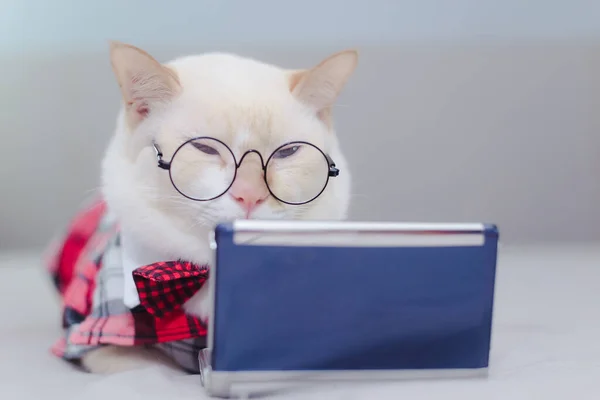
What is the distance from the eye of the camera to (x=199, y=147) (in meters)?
0.76

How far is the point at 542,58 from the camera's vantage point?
1.54 metres

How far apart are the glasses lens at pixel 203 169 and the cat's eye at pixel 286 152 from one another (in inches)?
2.3

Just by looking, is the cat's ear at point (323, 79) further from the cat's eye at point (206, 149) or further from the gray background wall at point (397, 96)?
the gray background wall at point (397, 96)

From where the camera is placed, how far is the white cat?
29.5 inches

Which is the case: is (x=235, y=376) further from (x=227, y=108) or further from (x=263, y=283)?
(x=227, y=108)

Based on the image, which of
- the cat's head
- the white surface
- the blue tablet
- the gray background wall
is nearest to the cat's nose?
the cat's head

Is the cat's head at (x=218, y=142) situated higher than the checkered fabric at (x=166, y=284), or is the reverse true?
the cat's head at (x=218, y=142)

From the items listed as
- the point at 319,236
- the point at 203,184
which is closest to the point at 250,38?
the point at 203,184

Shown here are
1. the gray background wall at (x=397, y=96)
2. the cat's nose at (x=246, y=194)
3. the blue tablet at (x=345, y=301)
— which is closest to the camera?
the blue tablet at (x=345, y=301)

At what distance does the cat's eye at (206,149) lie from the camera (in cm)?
76

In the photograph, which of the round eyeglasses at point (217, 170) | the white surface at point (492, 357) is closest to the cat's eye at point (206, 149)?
the round eyeglasses at point (217, 170)

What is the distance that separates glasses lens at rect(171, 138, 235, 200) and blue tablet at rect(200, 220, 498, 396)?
13 cm

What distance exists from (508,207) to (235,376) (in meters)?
1.09

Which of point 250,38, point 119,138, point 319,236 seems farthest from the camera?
point 250,38
